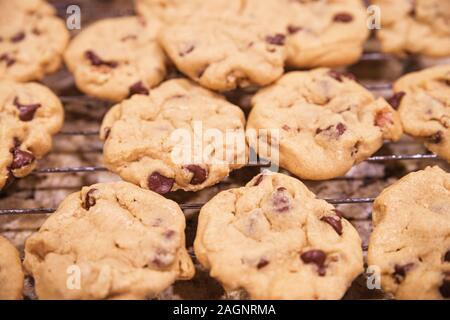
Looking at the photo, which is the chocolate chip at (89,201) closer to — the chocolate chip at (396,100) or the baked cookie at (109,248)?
the baked cookie at (109,248)

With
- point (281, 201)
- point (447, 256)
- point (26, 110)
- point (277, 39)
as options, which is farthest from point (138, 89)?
point (447, 256)

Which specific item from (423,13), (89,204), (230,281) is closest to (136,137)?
(89,204)

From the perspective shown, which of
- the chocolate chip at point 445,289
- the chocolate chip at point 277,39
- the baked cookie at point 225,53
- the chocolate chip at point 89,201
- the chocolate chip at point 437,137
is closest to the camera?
the chocolate chip at point 445,289

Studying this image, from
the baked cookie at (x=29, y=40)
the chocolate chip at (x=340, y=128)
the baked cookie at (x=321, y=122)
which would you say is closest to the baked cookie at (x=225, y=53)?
the baked cookie at (x=321, y=122)

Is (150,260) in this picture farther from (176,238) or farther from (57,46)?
(57,46)

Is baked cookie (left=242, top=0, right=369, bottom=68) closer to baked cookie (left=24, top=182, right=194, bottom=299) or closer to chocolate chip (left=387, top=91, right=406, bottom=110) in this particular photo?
chocolate chip (left=387, top=91, right=406, bottom=110)

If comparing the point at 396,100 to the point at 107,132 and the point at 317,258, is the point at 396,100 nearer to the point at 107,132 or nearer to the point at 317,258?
the point at 317,258
